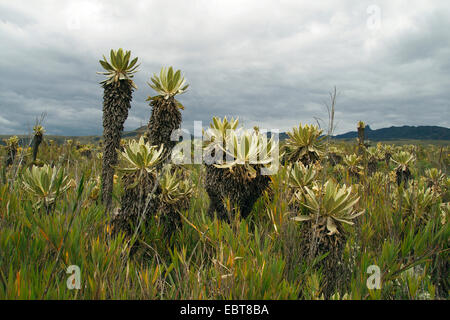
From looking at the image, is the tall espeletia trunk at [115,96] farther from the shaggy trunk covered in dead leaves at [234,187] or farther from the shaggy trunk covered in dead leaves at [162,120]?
the shaggy trunk covered in dead leaves at [234,187]

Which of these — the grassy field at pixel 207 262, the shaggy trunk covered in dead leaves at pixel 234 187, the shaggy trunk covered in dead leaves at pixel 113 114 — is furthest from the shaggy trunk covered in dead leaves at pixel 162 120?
the grassy field at pixel 207 262

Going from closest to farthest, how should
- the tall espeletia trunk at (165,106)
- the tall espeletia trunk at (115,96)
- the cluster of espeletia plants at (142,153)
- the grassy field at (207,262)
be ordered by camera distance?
the grassy field at (207,262), the cluster of espeletia plants at (142,153), the tall espeletia trunk at (165,106), the tall espeletia trunk at (115,96)

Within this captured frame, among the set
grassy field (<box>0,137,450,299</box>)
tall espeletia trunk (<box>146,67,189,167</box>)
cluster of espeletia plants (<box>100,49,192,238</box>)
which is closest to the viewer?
grassy field (<box>0,137,450,299</box>)

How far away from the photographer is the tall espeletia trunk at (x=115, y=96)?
14.7 feet

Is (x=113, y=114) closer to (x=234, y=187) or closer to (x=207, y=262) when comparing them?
(x=234, y=187)

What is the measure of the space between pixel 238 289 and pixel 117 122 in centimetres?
362

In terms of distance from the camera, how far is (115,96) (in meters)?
4.50

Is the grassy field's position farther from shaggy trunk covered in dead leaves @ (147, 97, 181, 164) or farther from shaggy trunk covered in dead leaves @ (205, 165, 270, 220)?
shaggy trunk covered in dead leaves @ (147, 97, 181, 164)

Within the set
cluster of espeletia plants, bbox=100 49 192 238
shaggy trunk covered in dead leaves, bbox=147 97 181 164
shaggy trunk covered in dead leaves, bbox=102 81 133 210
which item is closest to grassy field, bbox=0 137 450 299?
cluster of espeletia plants, bbox=100 49 192 238

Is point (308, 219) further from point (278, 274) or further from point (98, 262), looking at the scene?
point (98, 262)

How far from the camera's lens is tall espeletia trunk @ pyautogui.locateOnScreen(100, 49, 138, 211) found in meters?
4.49

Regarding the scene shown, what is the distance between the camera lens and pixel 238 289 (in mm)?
1914

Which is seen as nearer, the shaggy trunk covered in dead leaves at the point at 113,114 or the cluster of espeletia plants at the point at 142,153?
the cluster of espeletia plants at the point at 142,153
